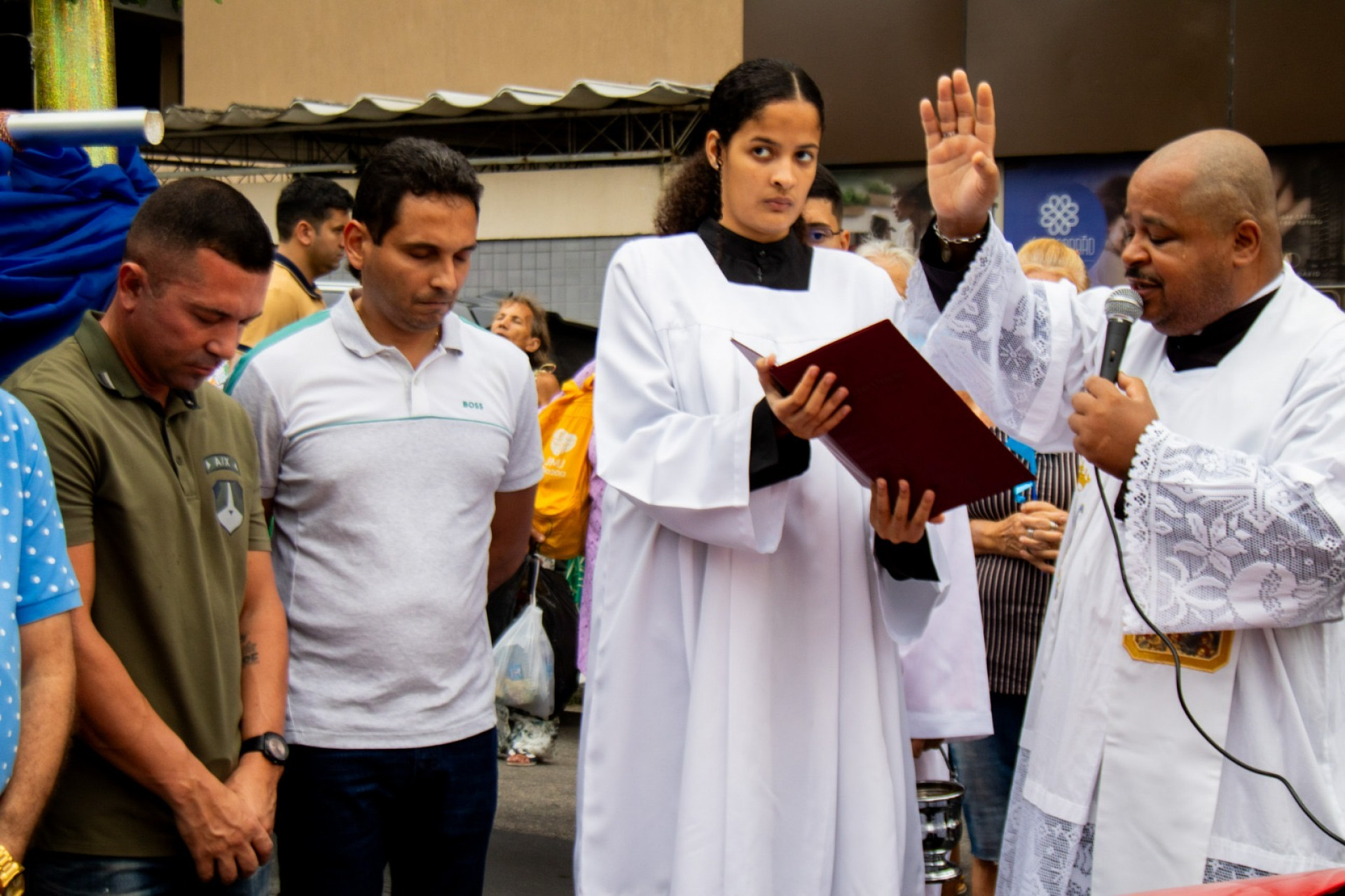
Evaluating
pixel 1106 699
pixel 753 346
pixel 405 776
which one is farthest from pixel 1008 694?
pixel 405 776

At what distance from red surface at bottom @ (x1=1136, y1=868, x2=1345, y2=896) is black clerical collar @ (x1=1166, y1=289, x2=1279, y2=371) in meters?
1.17

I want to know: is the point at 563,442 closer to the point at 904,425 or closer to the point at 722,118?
the point at 722,118

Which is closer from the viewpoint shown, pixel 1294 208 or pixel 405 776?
pixel 405 776

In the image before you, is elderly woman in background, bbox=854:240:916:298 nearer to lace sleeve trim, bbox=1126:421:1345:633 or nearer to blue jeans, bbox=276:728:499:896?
lace sleeve trim, bbox=1126:421:1345:633

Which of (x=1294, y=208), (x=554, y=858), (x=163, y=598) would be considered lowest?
(x=554, y=858)

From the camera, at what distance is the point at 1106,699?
8.96ft

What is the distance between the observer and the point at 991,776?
424 cm

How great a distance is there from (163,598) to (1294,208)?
→ 406 inches

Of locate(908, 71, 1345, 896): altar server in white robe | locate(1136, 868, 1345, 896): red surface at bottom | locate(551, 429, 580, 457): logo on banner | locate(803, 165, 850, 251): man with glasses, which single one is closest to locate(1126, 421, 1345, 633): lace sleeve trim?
locate(908, 71, 1345, 896): altar server in white robe

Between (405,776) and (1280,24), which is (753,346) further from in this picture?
(1280,24)

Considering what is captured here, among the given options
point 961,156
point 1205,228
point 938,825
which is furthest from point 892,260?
point 938,825

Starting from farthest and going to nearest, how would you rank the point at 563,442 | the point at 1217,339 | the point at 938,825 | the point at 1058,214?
the point at 1058,214
the point at 563,442
the point at 938,825
the point at 1217,339

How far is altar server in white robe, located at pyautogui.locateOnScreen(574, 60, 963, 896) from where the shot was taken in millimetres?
2729

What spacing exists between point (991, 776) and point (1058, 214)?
7.90 meters
